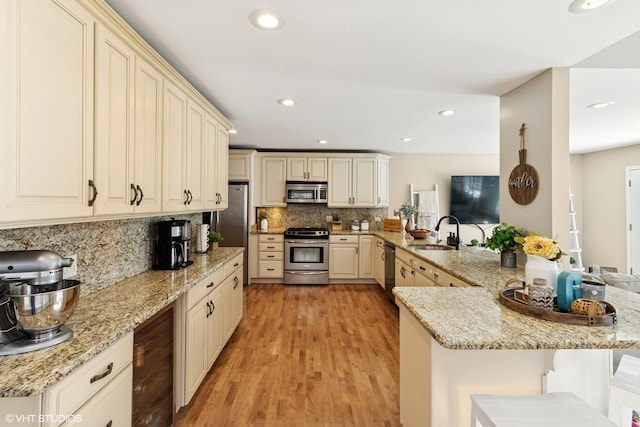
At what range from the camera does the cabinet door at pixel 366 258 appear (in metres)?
5.33

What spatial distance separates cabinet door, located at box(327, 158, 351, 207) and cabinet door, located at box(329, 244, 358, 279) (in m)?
0.82

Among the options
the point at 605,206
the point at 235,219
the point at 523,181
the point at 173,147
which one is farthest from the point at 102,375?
the point at 605,206

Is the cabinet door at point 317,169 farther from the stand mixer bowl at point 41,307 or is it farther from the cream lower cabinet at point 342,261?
the stand mixer bowl at point 41,307

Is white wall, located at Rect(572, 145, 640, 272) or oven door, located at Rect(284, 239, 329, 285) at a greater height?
white wall, located at Rect(572, 145, 640, 272)

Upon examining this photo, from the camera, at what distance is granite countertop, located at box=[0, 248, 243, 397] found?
886 mm

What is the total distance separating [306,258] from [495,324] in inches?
162

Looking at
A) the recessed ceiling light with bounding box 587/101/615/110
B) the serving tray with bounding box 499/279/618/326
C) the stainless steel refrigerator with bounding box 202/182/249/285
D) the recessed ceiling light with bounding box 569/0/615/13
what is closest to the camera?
the serving tray with bounding box 499/279/618/326

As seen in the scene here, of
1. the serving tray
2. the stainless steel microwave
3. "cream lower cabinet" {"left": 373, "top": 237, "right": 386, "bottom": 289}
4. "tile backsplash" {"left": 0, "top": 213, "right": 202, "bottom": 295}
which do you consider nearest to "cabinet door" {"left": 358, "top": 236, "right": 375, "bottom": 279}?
"cream lower cabinet" {"left": 373, "top": 237, "right": 386, "bottom": 289}

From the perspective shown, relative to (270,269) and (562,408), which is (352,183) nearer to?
(270,269)

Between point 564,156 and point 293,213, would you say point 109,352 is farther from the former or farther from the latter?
point 293,213

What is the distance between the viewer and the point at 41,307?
1029 millimetres

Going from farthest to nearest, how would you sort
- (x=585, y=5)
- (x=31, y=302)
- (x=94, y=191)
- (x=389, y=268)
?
(x=389, y=268), (x=585, y=5), (x=94, y=191), (x=31, y=302)

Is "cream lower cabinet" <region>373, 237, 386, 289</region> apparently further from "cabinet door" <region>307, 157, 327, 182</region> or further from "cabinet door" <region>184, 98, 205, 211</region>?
"cabinet door" <region>184, 98, 205, 211</region>

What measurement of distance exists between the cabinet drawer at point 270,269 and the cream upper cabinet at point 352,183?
4.64ft
